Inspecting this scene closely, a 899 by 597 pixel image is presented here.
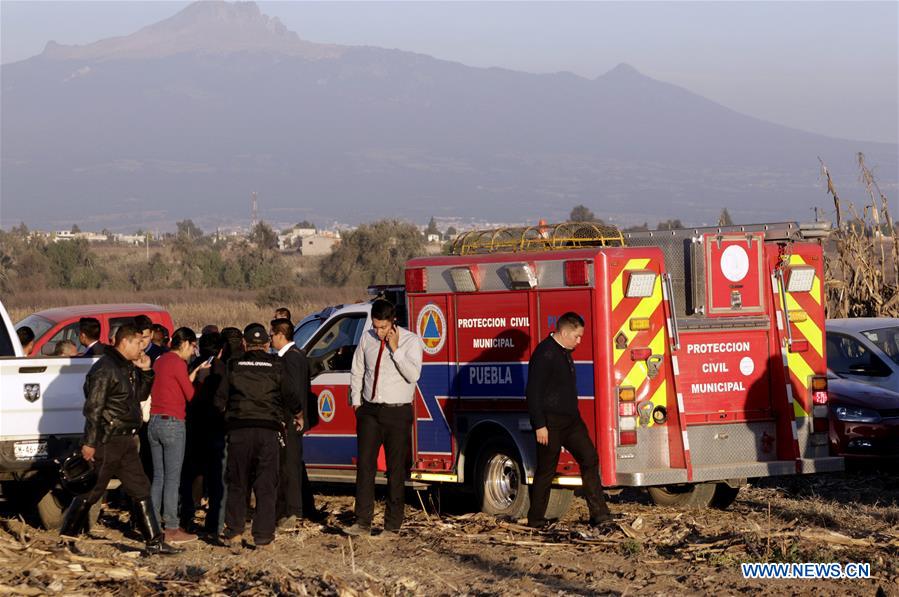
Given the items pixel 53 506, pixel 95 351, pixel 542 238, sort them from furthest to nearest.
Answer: pixel 95 351, pixel 53 506, pixel 542 238

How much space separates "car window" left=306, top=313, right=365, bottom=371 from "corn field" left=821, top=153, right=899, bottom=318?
11085 mm

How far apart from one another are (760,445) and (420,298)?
10.9 ft

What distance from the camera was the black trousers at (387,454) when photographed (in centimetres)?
1221

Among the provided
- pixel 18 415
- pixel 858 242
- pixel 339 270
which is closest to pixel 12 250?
pixel 339 270

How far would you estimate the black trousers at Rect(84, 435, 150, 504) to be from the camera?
11.7 meters

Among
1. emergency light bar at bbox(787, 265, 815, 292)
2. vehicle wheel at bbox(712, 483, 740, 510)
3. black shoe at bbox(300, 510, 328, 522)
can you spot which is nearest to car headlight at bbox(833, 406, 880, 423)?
vehicle wheel at bbox(712, 483, 740, 510)

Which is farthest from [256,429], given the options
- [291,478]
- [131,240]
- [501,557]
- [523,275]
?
[131,240]

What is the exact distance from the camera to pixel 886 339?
16.6 meters

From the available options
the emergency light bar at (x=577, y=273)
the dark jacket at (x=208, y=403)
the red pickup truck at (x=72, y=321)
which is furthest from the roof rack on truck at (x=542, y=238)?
the red pickup truck at (x=72, y=321)

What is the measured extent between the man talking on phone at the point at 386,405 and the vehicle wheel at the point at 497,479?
0.94 meters

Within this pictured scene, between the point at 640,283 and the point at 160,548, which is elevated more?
the point at 640,283

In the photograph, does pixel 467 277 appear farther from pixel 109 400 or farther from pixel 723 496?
pixel 109 400

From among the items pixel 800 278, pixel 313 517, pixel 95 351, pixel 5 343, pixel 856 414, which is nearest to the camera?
pixel 800 278

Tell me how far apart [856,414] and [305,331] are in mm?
5896
